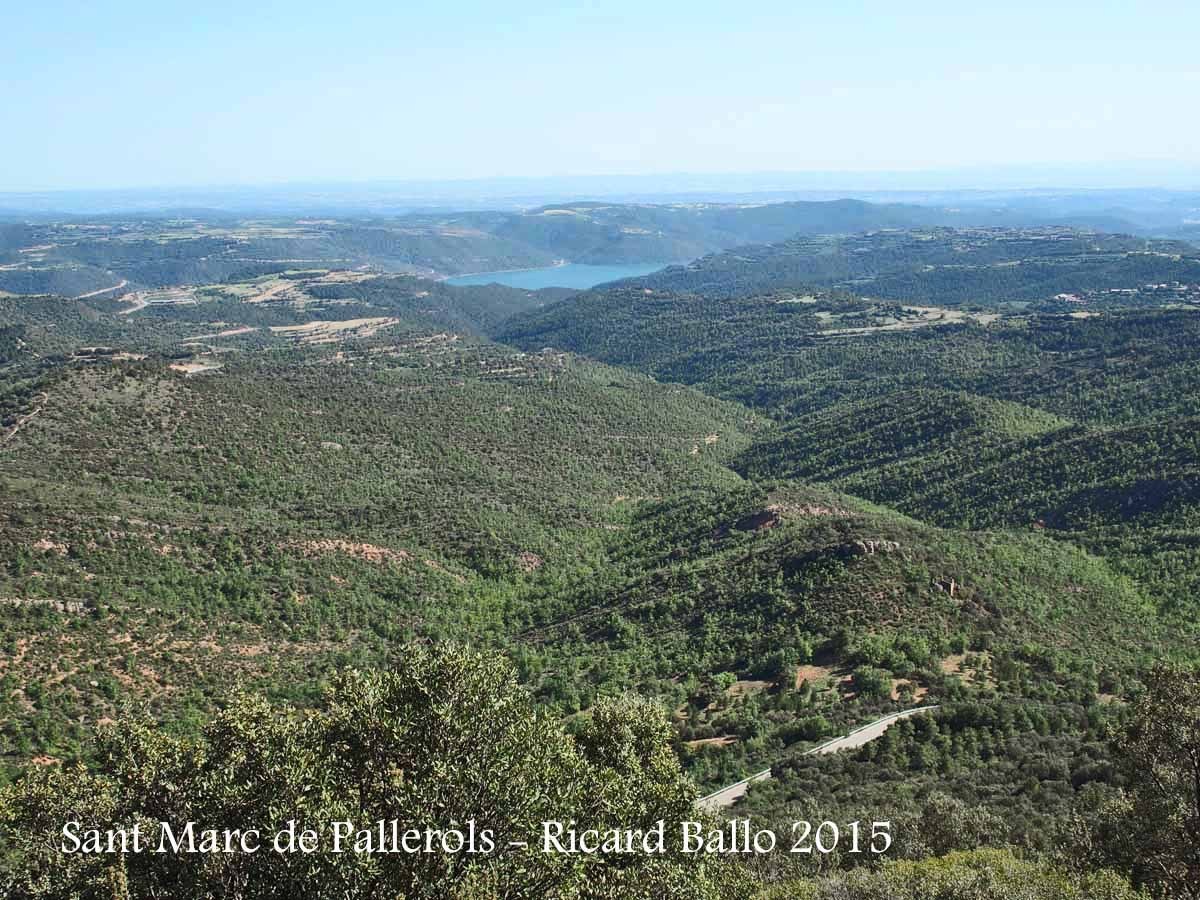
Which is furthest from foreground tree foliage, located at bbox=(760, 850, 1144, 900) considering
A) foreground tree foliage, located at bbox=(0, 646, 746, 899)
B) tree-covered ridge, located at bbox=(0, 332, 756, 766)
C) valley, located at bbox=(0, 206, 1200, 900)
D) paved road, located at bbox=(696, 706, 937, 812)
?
tree-covered ridge, located at bbox=(0, 332, 756, 766)

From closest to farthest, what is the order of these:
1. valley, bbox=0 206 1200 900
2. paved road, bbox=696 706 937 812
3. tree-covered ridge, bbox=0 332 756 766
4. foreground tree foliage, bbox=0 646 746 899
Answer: foreground tree foliage, bbox=0 646 746 899
paved road, bbox=696 706 937 812
valley, bbox=0 206 1200 900
tree-covered ridge, bbox=0 332 756 766

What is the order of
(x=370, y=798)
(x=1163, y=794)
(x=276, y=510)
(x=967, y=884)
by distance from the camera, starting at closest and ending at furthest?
(x=370, y=798), (x=967, y=884), (x=1163, y=794), (x=276, y=510)

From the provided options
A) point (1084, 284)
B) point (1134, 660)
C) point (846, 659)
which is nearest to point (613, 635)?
point (846, 659)

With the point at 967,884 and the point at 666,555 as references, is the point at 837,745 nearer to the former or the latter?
the point at 967,884

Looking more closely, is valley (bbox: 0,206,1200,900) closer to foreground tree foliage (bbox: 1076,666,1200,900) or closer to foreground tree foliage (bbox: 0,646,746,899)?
foreground tree foliage (bbox: 0,646,746,899)

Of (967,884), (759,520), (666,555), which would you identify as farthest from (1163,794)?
(759,520)

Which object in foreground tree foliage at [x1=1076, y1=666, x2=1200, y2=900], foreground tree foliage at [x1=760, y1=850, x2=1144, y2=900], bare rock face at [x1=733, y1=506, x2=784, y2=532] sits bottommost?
bare rock face at [x1=733, y1=506, x2=784, y2=532]
